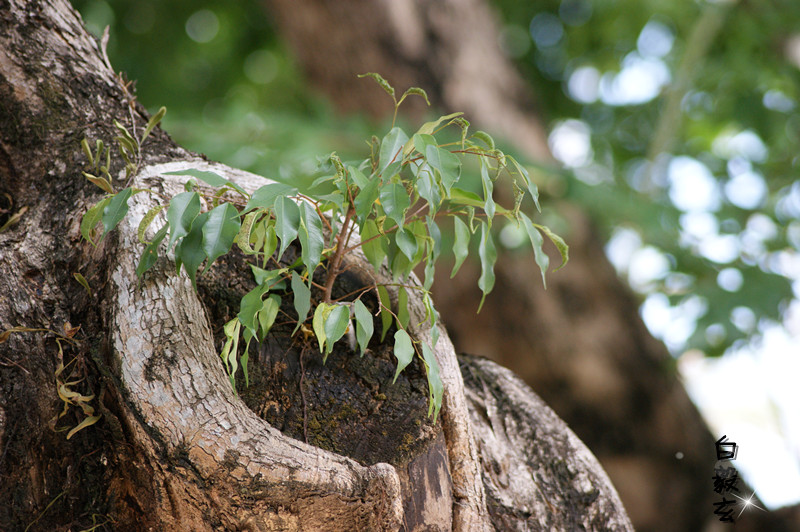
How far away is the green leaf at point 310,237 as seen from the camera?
0.61 metres

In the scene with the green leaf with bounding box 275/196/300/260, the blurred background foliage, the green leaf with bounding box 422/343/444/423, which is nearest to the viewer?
the green leaf with bounding box 275/196/300/260

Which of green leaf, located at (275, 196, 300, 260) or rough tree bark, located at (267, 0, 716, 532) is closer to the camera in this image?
green leaf, located at (275, 196, 300, 260)

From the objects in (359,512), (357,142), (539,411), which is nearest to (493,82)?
(357,142)

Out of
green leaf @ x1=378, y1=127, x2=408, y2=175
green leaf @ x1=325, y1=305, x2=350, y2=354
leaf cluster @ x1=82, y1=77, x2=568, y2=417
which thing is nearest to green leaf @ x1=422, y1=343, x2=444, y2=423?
leaf cluster @ x1=82, y1=77, x2=568, y2=417

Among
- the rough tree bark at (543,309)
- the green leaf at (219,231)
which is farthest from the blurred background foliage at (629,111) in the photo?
the green leaf at (219,231)

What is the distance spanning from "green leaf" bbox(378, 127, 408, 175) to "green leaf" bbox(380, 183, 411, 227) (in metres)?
0.02

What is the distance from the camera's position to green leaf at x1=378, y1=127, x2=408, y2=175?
62 cm

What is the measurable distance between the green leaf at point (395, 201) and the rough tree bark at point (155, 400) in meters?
0.24

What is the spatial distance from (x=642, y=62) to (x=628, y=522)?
2.83m

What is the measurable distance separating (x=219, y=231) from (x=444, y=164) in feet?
0.75

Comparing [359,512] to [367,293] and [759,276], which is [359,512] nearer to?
[367,293]

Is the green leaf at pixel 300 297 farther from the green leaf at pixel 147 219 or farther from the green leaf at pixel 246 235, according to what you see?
the green leaf at pixel 147 219

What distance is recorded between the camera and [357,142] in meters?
2.00

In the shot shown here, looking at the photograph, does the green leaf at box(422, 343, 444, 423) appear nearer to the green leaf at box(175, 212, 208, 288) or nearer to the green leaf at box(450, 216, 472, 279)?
the green leaf at box(450, 216, 472, 279)
